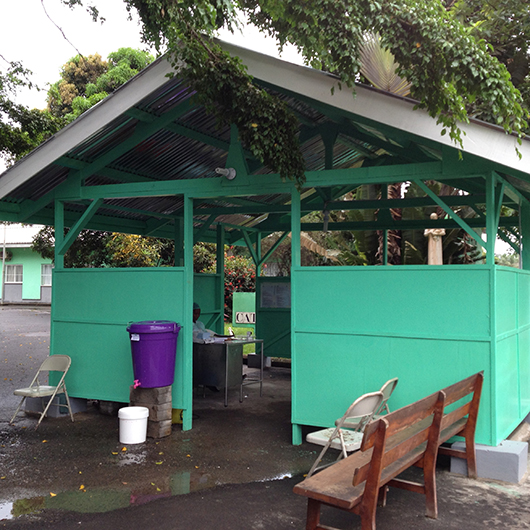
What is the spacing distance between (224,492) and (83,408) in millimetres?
3701

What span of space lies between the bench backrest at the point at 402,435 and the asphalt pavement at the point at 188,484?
65 cm

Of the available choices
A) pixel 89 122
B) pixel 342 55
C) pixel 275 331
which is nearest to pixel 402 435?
pixel 342 55

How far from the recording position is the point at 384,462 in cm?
365

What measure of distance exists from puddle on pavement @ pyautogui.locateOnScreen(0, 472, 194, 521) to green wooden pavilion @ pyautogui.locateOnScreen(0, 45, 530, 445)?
1.79m

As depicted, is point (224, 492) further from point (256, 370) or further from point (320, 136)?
point (256, 370)

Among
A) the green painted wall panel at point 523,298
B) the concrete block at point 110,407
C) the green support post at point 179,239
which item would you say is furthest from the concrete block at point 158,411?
the green painted wall panel at point 523,298

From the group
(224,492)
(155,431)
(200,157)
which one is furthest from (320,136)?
(224,492)

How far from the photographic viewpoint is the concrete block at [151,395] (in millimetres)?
6648

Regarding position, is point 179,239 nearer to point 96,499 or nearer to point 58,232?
point 58,232

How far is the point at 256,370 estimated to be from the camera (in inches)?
465

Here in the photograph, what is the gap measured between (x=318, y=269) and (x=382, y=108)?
1.89m

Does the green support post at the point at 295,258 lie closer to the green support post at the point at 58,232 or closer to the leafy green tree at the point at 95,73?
the green support post at the point at 58,232

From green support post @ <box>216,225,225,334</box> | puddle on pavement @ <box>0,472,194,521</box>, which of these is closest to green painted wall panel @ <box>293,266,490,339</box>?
puddle on pavement @ <box>0,472,194,521</box>

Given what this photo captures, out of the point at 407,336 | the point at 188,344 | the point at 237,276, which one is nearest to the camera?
the point at 407,336
